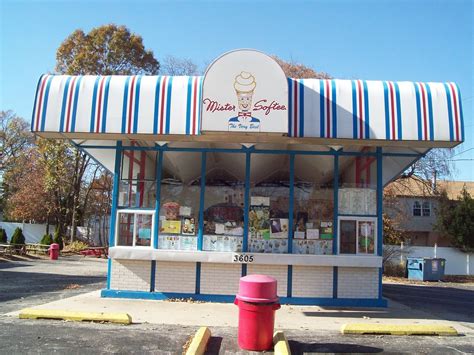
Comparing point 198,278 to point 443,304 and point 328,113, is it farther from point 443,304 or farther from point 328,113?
point 443,304

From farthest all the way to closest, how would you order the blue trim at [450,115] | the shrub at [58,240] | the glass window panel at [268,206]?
the shrub at [58,240]
the glass window panel at [268,206]
the blue trim at [450,115]

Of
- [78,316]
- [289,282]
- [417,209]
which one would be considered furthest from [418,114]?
[417,209]

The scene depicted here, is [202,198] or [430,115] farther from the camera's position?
[202,198]

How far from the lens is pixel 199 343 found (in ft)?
21.7

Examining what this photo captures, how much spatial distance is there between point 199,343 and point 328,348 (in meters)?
2.01

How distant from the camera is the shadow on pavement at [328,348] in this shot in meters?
6.90

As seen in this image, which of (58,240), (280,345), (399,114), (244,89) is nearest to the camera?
(280,345)

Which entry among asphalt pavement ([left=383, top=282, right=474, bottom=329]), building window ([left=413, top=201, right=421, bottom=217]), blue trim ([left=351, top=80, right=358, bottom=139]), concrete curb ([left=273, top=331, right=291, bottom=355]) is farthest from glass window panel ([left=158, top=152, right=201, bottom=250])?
building window ([left=413, top=201, right=421, bottom=217])

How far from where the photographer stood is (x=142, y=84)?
33.4 feet

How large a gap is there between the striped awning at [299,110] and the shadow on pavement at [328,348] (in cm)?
436

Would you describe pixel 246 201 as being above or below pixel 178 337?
above

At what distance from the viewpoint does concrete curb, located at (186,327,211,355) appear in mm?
6298

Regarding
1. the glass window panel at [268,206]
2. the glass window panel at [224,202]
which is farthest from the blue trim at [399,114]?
the glass window panel at [224,202]

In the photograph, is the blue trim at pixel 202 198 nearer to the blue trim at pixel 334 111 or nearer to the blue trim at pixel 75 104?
the blue trim at pixel 75 104
